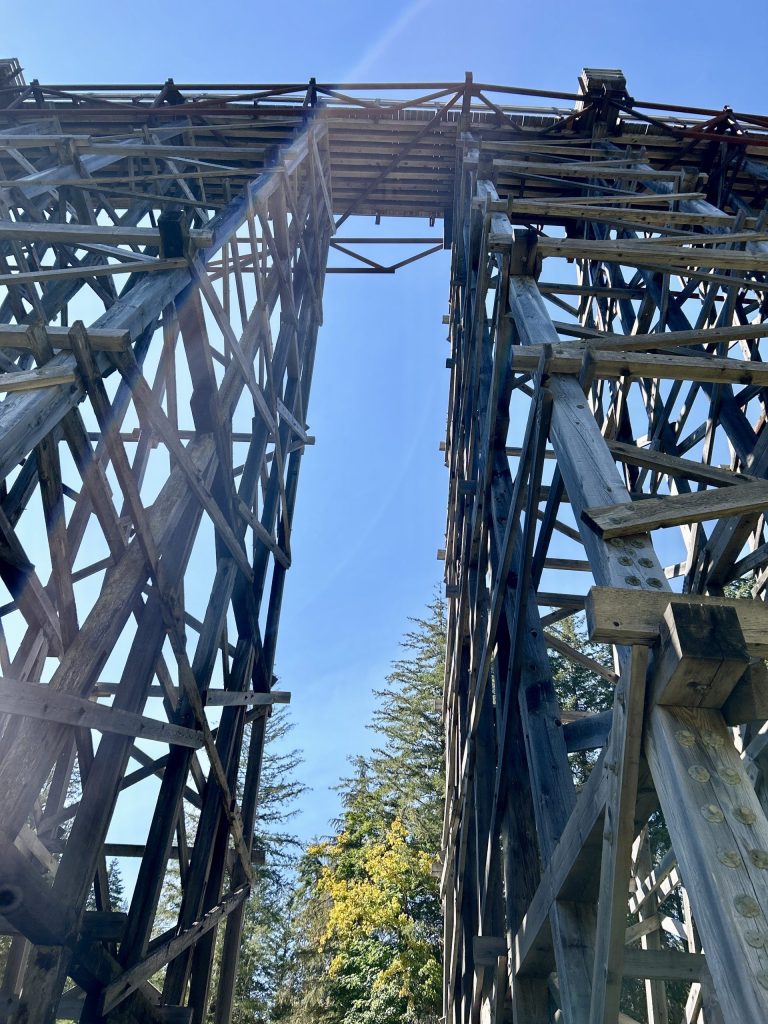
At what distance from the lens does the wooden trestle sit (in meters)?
1.98

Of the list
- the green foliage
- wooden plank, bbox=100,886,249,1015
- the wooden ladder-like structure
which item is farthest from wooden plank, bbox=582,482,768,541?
the green foliage

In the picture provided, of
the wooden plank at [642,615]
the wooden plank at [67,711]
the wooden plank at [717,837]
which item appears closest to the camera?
the wooden plank at [717,837]

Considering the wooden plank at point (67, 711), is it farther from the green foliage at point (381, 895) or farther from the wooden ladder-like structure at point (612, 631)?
the green foliage at point (381, 895)

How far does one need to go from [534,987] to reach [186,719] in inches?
110

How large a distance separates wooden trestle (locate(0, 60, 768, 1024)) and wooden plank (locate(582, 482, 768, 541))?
1cm

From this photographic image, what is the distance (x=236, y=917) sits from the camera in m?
6.55

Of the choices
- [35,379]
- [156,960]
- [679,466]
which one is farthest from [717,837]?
[156,960]

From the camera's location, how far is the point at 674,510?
94.1 inches

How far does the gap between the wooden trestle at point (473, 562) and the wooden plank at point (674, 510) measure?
0.01 meters

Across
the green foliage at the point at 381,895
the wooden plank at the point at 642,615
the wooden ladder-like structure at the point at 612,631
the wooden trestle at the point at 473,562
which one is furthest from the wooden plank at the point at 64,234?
the green foliage at the point at 381,895

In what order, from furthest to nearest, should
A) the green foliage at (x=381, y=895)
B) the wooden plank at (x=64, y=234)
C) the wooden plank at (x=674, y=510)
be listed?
the green foliage at (x=381, y=895) → the wooden plank at (x=64, y=234) → the wooden plank at (x=674, y=510)

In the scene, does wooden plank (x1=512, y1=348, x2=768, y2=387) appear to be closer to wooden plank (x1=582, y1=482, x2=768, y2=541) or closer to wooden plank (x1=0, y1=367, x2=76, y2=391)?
wooden plank (x1=582, y1=482, x2=768, y2=541)

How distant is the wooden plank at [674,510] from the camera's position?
2359mm

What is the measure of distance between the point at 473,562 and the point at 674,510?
192 inches
